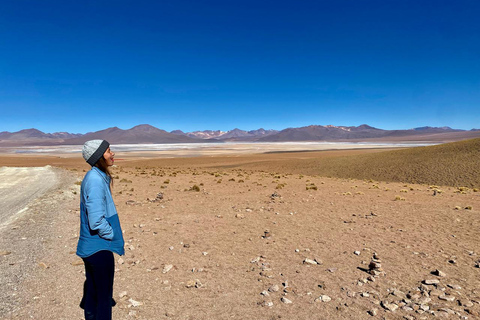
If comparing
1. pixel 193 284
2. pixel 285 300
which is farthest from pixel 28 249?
pixel 285 300

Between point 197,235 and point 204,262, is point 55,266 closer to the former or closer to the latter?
point 204,262

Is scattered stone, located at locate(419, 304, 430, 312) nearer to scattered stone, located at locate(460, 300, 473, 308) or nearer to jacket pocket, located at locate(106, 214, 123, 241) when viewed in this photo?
scattered stone, located at locate(460, 300, 473, 308)

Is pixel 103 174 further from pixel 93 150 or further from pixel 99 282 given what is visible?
pixel 99 282

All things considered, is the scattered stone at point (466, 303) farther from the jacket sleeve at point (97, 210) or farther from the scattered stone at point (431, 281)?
the jacket sleeve at point (97, 210)

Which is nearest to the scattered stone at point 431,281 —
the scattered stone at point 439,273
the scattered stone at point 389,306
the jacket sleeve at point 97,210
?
the scattered stone at point 439,273

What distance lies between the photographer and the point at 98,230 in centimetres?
315

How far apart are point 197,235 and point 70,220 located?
5136 millimetres

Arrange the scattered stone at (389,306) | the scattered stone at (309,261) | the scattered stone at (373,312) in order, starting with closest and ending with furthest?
the scattered stone at (373,312), the scattered stone at (389,306), the scattered stone at (309,261)

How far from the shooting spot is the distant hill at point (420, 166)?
96.4 feet

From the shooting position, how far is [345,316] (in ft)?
15.4

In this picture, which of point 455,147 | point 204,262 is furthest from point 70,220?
point 455,147

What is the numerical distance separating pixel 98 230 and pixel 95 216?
0.18m

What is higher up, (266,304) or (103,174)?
(103,174)

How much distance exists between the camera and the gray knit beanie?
3.26 metres
